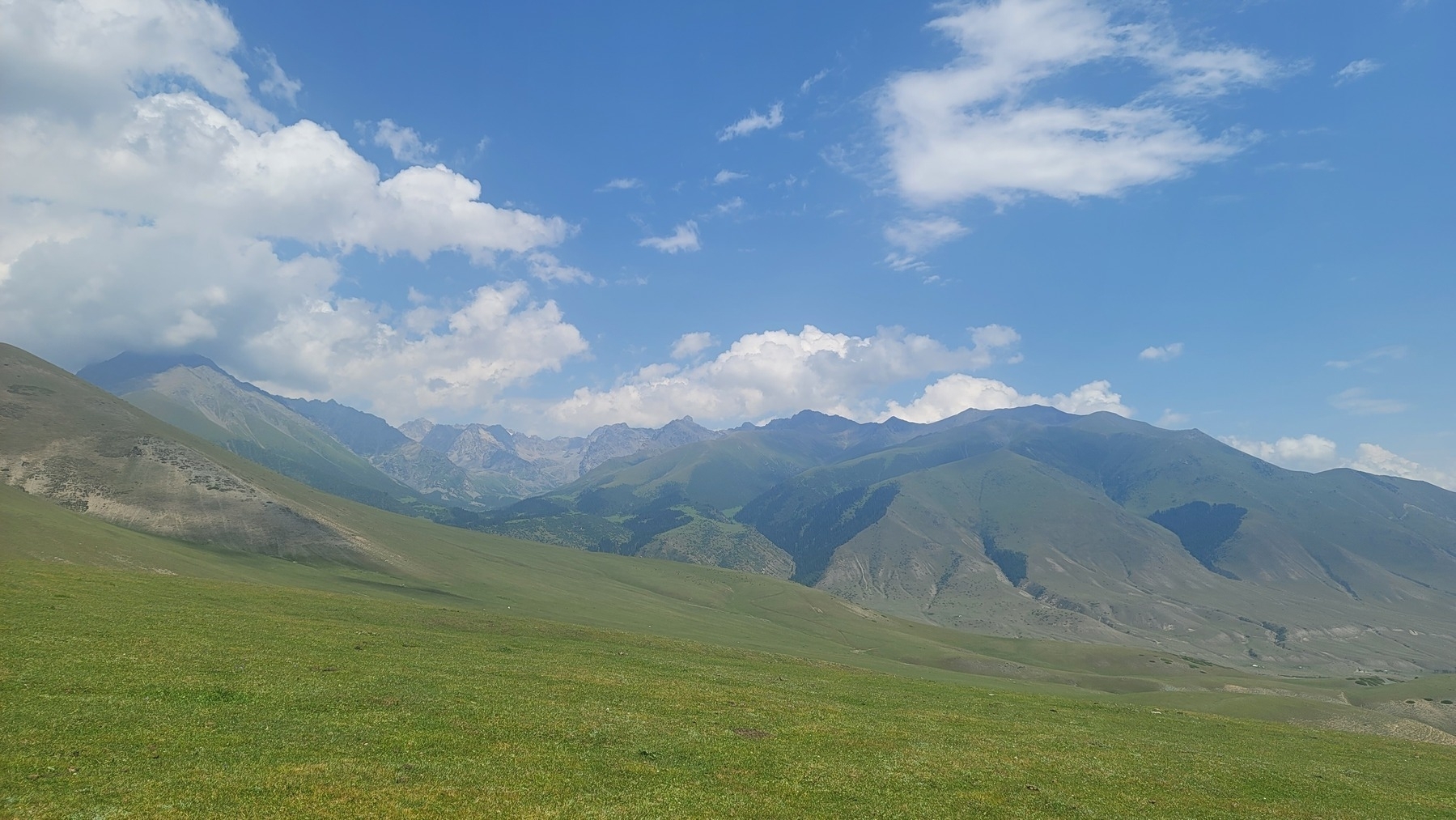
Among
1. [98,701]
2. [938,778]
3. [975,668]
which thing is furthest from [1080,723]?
[975,668]

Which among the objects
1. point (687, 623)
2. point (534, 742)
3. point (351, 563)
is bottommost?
point (687, 623)

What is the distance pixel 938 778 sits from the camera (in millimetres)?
29297

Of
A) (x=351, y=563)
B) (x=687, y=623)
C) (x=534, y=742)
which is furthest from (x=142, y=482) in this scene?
(x=534, y=742)

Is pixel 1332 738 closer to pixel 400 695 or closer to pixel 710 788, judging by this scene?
pixel 710 788

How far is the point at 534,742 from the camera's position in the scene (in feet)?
94.5

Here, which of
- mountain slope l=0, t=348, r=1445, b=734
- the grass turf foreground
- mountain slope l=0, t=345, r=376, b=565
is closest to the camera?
the grass turf foreground

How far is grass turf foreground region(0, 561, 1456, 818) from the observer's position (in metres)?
22.0

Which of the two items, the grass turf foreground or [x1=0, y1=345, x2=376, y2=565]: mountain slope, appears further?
[x1=0, y1=345, x2=376, y2=565]: mountain slope

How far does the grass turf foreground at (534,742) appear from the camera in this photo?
22.0 m

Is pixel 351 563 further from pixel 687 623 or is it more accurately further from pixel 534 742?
pixel 534 742

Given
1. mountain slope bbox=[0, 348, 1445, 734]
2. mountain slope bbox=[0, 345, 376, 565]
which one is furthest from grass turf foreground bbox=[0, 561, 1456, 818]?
mountain slope bbox=[0, 345, 376, 565]

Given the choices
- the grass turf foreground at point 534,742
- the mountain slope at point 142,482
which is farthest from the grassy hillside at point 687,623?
the grass turf foreground at point 534,742

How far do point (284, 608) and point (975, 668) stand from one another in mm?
118794

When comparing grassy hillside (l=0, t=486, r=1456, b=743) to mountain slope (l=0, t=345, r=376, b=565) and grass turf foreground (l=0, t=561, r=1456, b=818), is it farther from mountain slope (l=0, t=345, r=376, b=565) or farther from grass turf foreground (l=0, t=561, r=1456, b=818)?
grass turf foreground (l=0, t=561, r=1456, b=818)
